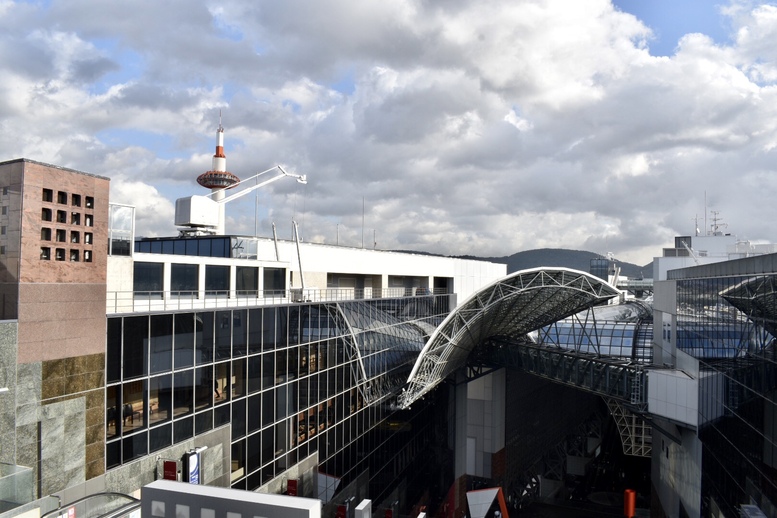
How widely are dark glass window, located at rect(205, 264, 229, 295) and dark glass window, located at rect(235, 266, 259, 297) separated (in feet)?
1.87

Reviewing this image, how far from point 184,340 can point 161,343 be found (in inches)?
41.7

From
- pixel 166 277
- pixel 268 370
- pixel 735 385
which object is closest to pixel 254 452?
pixel 268 370

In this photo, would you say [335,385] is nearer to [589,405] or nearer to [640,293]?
[589,405]

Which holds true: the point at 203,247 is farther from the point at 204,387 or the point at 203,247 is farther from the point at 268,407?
the point at 204,387

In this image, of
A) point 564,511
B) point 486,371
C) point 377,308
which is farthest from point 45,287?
point 564,511

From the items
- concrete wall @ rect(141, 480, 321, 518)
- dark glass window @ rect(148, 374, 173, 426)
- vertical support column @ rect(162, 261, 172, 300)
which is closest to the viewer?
concrete wall @ rect(141, 480, 321, 518)

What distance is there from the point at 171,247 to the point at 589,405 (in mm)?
54564

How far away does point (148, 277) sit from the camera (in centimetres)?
2183

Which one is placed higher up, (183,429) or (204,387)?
(204,387)

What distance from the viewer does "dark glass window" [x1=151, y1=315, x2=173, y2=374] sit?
1858cm

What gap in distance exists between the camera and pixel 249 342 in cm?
2316

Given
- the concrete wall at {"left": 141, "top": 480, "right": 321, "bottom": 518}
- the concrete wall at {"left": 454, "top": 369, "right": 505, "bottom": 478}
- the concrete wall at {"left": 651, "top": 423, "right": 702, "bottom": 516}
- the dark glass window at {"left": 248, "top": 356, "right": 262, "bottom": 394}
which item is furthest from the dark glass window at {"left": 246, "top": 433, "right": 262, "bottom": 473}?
the concrete wall at {"left": 454, "top": 369, "right": 505, "bottom": 478}

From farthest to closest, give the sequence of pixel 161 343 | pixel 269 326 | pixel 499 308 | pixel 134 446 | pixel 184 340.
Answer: pixel 499 308, pixel 269 326, pixel 184 340, pixel 161 343, pixel 134 446

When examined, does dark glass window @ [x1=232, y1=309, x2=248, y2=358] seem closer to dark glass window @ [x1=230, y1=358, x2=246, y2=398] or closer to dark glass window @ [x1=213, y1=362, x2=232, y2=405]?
dark glass window @ [x1=230, y1=358, x2=246, y2=398]
